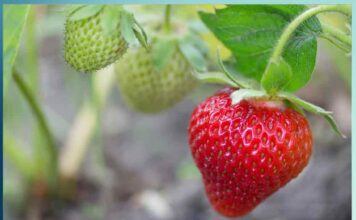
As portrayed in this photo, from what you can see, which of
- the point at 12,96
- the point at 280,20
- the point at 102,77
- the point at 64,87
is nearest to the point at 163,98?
the point at 280,20

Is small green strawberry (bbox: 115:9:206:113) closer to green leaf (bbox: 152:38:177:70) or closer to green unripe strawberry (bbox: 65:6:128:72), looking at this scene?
green leaf (bbox: 152:38:177:70)

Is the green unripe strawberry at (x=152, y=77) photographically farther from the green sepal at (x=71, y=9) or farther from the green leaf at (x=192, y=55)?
the green sepal at (x=71, y=9)

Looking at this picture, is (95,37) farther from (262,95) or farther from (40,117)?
(40,117)

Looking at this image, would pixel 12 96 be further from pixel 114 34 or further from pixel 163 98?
pixel 114 34

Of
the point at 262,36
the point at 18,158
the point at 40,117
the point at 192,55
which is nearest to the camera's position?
the point at 262,36

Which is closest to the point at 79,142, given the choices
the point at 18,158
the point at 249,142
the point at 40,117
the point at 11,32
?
→ the point at 18,158

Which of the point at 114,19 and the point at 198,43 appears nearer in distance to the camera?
the point at 114,19
